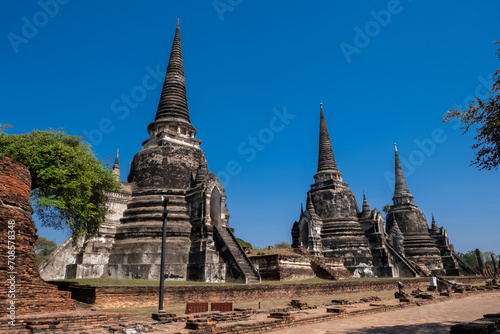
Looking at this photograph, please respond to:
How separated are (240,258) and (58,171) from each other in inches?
409

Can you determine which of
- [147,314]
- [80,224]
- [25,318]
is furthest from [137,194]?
[25,318]

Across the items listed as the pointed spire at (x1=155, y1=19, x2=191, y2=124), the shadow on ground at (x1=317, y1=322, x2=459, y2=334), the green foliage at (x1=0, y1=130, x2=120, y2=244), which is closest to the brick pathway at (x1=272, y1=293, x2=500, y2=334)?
the shadow on ground at (x1=317, y1=322, x2=459, y2=334)

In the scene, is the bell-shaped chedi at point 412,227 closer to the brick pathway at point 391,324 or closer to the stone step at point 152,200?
the stone step at point 152,200

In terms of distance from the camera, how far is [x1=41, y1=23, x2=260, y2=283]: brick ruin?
19.6 metres

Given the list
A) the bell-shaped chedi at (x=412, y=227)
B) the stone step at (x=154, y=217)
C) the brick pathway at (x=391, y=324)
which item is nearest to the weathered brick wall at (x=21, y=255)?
the brick pathway at (x=391, y=324)

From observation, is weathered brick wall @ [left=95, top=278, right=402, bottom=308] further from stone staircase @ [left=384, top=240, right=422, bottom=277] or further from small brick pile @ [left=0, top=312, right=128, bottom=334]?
stone staircase @ [left=384, top=240, right=422, bottom=277]

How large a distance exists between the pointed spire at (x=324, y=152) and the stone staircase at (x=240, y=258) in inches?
724

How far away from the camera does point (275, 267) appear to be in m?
23.2

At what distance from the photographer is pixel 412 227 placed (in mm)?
42969

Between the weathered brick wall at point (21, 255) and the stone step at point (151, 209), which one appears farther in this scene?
the stone step at point (151, 209)

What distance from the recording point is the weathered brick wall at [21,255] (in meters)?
10.1

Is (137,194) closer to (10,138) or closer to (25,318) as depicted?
(10,138)

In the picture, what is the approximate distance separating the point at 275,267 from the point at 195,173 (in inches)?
326

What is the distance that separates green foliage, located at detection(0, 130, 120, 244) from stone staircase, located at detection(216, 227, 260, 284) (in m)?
7.38
